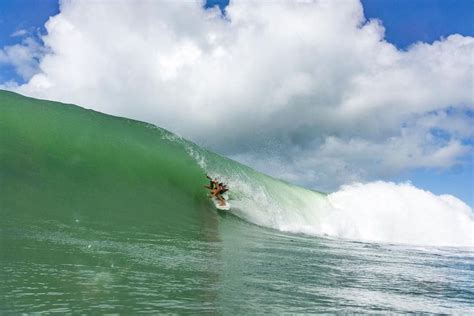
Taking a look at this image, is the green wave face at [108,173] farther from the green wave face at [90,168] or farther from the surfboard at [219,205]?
the surfboard at [219,205]

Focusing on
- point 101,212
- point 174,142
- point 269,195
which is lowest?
point 101,212

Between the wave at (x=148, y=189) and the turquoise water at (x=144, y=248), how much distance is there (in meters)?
0.07

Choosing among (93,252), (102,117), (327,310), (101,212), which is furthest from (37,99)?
(327,310)

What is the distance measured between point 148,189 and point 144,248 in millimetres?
6613

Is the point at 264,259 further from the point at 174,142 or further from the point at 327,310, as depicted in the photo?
the point at 174,142

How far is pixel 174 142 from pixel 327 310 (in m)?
16.5

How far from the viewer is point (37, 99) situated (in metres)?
18.2

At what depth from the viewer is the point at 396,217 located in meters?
25.8

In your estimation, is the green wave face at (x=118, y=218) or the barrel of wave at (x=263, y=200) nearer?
the green wave face at (x=118, y=218)

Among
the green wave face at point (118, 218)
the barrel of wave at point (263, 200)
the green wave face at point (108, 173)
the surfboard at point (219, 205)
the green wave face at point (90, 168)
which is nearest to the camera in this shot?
the green wave face at point (118, 218)

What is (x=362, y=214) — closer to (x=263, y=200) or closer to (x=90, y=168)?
(x=263, y=200)

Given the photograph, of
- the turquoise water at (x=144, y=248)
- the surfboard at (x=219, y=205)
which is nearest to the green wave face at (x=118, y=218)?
the turquoise water at (x=144, y=248)

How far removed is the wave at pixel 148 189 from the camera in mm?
10375

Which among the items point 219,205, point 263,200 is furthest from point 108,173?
point 263,200
